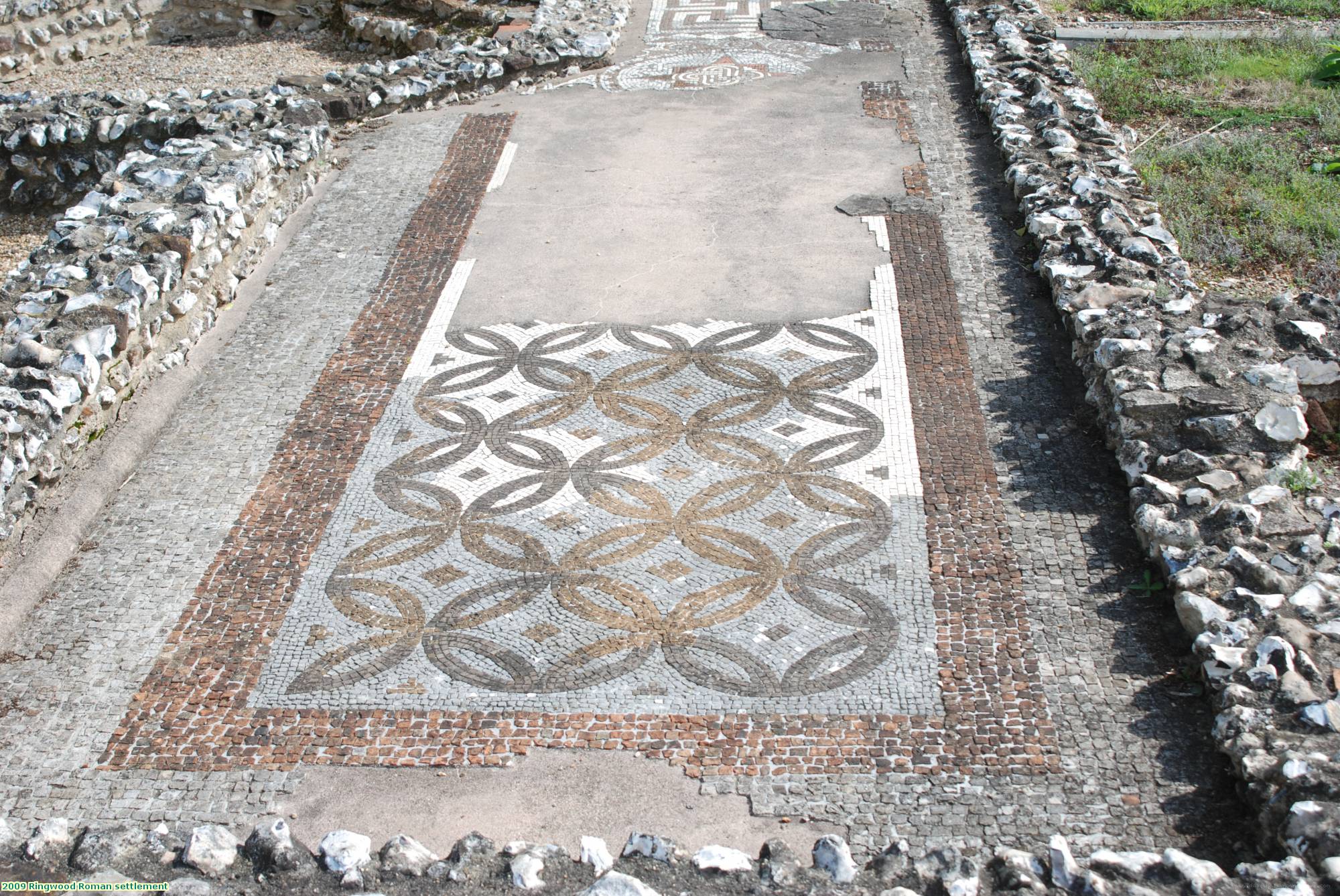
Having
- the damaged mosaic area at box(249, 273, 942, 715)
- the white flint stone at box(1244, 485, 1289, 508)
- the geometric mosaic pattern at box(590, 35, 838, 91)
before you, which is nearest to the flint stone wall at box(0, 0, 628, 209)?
the geometric mosaic pattern at box(590, 35, 838, 91)

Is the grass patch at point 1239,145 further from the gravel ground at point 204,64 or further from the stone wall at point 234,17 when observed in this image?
the stone wall at point 234,17

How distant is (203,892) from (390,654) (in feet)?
5.72

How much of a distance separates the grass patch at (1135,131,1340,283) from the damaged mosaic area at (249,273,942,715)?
2.77m

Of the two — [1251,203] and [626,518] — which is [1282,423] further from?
[1251,203]

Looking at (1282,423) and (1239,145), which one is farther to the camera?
(1239,145)

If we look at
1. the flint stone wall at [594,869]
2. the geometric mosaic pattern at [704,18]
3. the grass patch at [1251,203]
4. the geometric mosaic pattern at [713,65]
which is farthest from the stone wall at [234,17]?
the flint stone wall at [594,869]

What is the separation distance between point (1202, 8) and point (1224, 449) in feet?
31.9

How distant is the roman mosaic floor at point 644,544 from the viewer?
4656 mm

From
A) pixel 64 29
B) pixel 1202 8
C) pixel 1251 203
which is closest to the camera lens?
pixel 1251 203

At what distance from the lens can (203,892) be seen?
3.56 metres

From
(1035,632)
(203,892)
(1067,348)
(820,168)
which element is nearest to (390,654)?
(203,892)

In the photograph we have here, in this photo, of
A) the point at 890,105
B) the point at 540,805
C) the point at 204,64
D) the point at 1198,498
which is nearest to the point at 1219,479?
the point at 1198,498

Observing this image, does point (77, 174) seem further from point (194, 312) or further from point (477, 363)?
point (477, 363)

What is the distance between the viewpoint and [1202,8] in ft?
44.5
